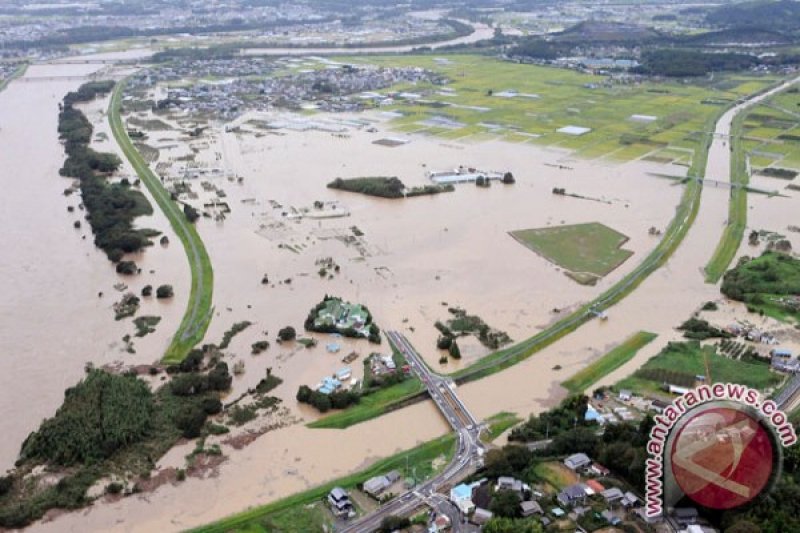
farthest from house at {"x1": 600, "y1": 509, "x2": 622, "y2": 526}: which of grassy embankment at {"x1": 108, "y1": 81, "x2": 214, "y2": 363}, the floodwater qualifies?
grassy embankment at {"x1": 108, "y1": 81, "x2": 214, "y2": 363}

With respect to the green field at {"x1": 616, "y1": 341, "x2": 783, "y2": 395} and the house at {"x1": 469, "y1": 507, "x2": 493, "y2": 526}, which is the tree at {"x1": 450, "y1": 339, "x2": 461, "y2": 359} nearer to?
the green field at {"x1": 616, "y1": 341, "x2": 783, "y2": 395}

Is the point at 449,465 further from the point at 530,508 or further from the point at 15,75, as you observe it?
the point at 15,75

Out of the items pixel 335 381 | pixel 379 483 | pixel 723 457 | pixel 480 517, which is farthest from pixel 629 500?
pixel 335 381

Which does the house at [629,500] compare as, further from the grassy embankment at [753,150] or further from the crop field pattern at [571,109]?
the crop field pattern at [571,109]

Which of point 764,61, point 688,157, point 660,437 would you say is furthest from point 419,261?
point 764,61

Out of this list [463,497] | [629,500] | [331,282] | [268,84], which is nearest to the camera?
[629,500]

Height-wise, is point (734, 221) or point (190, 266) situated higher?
point (190, 266)
